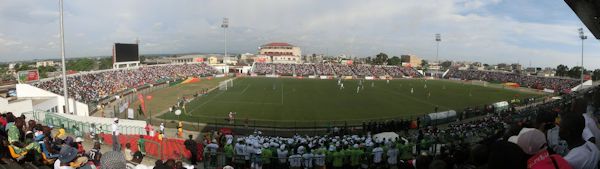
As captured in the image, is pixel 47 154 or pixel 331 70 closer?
pixel 47 154

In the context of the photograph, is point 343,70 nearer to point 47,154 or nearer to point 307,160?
point 307,160

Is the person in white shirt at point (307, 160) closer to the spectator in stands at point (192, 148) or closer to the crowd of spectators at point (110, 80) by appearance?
the spectator in stands at point (192, 148)

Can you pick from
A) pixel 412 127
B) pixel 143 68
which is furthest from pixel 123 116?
pixel 143 68

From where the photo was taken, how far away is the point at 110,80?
54.8m

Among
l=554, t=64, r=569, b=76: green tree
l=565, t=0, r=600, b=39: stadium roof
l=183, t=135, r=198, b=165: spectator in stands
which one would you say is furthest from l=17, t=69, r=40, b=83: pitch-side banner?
l=554, t=64, r=569, b=76: green tree

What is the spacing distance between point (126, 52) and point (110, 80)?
1591cm

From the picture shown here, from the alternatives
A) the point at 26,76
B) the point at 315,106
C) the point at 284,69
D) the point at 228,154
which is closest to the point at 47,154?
the point at 228,154

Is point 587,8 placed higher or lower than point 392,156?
higher

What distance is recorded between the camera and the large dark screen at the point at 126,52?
2618 inches

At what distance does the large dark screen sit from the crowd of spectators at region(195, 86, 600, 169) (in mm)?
57946

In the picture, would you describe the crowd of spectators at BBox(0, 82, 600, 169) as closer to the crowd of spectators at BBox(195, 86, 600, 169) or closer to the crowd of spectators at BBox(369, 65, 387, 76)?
the crowd of spectators at BBox(195, 86, 600, 169)

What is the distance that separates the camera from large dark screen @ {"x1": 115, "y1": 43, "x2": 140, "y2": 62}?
66.5 m

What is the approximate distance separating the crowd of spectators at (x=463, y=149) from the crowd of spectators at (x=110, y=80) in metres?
30.2

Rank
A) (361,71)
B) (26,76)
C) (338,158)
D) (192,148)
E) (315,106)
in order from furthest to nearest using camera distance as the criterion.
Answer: (361,71) < (315,106) < (26,76) < (338,158) < (192,148)
